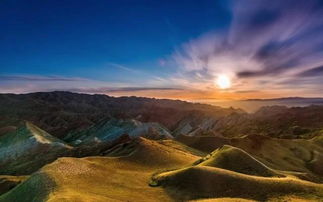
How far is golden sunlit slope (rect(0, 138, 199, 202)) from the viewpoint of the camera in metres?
46.6

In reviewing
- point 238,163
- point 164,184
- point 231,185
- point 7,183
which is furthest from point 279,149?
point 7,183

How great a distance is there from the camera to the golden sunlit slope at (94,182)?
46.6 m

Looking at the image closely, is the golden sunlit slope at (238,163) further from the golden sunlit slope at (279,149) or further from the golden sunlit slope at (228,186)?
the golden sunlit slope at (279,149)

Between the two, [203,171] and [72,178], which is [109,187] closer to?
[72,178]

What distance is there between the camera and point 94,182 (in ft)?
180

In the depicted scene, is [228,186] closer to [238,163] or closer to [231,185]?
[231,185]

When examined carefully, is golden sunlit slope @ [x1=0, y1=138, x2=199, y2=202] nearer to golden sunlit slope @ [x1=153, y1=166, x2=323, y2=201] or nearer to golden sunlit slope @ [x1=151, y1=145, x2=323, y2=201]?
golden sunlit slope @ [x1=151, y1=145, x2=323, y2=201]

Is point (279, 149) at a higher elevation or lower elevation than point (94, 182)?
lower

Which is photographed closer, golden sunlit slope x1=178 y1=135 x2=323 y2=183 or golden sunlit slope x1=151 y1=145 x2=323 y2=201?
golden sunlit slope x1=151 y1=145 x2=323 y2=201

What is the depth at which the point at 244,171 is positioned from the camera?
61.6 m

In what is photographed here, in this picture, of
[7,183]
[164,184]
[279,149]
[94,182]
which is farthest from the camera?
[279,149]

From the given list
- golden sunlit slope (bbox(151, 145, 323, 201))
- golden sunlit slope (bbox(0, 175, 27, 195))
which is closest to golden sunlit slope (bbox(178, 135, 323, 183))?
golden sunlit slope (bbox(151, 145, 323, 201))

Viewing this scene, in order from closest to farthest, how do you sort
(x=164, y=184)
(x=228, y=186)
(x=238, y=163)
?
(x=228, y=186), (x=164, y=184), (x=238, y=163)

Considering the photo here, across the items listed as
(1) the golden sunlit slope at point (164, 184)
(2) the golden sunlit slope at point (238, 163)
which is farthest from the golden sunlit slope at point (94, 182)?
(2) the golden sunlit slope at point (238, 163)
